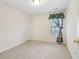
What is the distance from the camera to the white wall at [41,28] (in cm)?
607

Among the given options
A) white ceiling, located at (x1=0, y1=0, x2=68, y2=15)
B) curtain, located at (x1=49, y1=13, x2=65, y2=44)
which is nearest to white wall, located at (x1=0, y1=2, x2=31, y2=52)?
white ceiling, located at (x1=0, y1=0, x2=68, y2=15)

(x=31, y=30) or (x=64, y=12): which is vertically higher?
(x=64, y=12)

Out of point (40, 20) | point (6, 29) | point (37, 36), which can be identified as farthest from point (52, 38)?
point (6, 29)

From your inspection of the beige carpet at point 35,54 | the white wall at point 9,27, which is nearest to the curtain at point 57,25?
the beige carpet at point 35,54

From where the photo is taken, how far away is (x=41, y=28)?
638cm

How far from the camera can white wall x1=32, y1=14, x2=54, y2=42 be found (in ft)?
19.9

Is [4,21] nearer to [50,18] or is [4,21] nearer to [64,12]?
[50,18]

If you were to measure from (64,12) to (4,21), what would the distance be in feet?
12.8

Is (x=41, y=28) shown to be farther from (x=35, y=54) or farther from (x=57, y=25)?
Answer: (x=35, y=54)

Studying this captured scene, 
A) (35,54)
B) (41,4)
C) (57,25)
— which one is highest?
(41,4)

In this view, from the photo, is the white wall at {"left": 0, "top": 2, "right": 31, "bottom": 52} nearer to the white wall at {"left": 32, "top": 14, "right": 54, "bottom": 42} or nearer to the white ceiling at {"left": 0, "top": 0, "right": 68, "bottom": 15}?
the white ceiling at {"left": 0, "top": 0, "right": 68, "bottom": 15}

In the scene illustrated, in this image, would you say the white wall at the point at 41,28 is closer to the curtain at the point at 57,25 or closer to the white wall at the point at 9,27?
the curtain at the point at 57,25

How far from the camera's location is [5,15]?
3781 mm

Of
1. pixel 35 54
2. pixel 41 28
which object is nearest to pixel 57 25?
pixel 41 28
